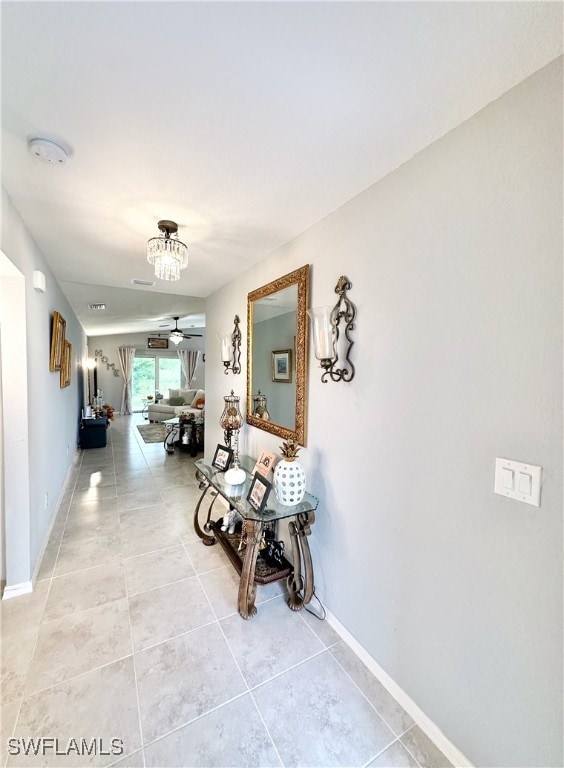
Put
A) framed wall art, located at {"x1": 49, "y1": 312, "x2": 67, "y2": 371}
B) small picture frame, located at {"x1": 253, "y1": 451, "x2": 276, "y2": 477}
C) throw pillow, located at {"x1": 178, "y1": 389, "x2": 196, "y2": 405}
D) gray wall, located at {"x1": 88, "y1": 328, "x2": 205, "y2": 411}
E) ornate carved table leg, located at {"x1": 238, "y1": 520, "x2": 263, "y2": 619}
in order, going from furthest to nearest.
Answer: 1. gray wall, located at {"x1": 88, "y1": 328, "x2": 205, "y2": 411}
2. throw pillow, located at {"x1": 178, "y1": 389, "x2": 196, "y2": 405}
3. framed wall art, located at {"x1": 49, "y1": 312, "x2": 67, "y2": 371}
4. small picture frame, located at {"x1": 253, "y1": 451, "x2": 276, "y2": 477}
5. ornate carved table leg, located at {"x1": 238, "y1": 520, "x2": 263, "y2": 619}

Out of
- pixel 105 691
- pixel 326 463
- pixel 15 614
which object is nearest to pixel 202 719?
pixel 105 691

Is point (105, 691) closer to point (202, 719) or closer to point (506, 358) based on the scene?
point (202, 719)

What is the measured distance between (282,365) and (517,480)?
Result: 57.3 inches

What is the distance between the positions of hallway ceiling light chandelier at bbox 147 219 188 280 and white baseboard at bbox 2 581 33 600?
212 centimetres

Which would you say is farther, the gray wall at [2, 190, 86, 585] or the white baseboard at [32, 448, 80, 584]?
the white baseboard at [32, 448, 80, 584]

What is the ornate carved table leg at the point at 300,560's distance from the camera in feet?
5.66

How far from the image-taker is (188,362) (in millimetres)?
10266

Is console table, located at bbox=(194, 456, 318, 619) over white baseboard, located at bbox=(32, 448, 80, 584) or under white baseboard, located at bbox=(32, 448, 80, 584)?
over

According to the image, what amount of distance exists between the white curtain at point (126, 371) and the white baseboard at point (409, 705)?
369 inches

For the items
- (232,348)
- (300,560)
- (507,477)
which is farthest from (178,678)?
(232,348)

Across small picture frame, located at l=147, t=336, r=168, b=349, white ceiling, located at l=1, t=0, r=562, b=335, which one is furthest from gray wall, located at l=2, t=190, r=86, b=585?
small picture frame, located at l=147, t=336, r=168, b=349

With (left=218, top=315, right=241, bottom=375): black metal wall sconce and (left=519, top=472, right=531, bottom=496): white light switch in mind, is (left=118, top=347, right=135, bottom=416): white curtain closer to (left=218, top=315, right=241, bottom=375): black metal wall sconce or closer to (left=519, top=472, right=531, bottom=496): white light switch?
(left=218, top=315, right=241, bottom=375): black metal wall sconce

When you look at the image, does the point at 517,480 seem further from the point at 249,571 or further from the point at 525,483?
the point at 249,571

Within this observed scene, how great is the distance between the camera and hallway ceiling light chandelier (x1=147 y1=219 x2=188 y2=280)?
66.2 inches
